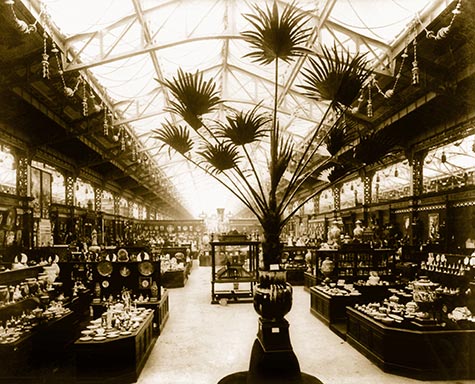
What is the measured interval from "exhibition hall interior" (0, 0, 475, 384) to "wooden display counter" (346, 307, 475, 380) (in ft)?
0.07

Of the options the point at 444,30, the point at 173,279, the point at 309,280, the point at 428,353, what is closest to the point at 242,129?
the point at 428,353

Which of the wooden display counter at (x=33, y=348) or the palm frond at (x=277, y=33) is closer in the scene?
the palm frond at (x=277, y=33)

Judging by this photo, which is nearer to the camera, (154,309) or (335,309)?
(154,309)

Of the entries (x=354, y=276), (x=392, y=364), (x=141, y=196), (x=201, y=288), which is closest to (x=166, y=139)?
(x=392, y=364)

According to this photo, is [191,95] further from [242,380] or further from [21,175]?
[21,175]

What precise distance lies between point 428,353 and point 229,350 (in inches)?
107

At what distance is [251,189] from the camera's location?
2773 millimetres

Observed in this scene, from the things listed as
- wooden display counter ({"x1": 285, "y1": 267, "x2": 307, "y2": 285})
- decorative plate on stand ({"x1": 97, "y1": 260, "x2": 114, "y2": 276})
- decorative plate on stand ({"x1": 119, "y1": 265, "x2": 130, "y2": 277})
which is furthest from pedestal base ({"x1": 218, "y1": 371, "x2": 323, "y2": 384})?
wooden display counter ({"x1": 285, "y1": 267, "x2": 307, "y2": 285})

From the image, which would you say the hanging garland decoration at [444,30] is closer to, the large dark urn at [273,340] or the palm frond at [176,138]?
the palm frond at [176,138]

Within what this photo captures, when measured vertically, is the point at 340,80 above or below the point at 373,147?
above

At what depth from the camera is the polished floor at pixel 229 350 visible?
4.68 meters

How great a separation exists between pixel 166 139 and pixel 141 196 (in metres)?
21.4

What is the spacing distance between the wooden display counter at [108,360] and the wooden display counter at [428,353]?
10.2 ft

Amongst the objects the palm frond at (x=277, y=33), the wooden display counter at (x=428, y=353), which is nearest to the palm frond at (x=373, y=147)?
the palm frond at (x=277, y=33)
